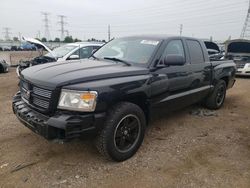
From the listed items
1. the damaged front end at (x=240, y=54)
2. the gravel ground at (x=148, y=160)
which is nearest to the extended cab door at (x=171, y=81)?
the gravel ground at (x=148, y=160)

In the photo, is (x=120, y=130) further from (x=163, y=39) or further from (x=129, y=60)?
(x=163, y=39)

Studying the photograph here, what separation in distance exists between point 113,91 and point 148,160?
3.74 ft

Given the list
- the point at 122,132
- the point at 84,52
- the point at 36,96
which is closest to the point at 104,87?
the point at 122,132

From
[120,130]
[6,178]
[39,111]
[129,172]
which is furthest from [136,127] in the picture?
[6,178]

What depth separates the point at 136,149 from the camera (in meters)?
3.68

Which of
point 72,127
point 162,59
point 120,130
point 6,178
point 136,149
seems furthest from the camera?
point 162,59

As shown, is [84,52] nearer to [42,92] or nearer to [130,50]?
[130,50]

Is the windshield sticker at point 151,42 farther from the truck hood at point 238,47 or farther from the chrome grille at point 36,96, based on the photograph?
the truck hood at point 238,47

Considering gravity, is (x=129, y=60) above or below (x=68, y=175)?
above

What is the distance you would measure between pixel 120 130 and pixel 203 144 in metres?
1.54

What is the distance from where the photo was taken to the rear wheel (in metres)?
5.84

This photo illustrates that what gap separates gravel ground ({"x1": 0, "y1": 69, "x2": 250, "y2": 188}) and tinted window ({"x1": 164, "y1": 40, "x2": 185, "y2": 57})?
1.42 m

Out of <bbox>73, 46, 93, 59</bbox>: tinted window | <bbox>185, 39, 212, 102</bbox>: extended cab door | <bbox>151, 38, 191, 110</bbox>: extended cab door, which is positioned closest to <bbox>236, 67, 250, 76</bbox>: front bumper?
<bbox>73, 46, 93, 59</bbox>: tinted window

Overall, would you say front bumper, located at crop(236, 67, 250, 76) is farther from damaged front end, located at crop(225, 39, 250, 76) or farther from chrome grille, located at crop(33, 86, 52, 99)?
chrome grille, located at crop(33, 86, 52, 99)
